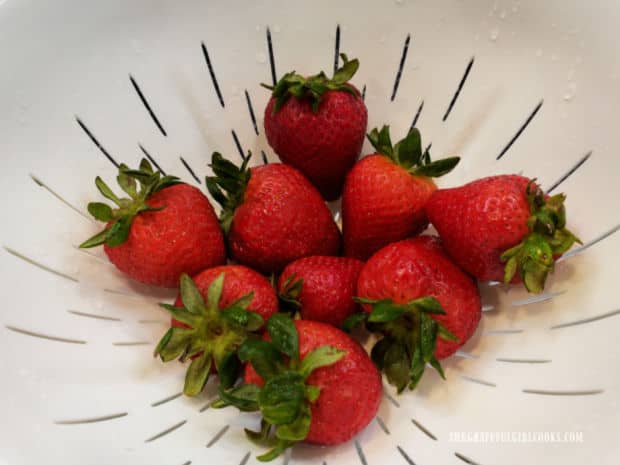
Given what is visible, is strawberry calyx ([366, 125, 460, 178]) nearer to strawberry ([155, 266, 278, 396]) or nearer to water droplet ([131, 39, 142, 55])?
strawberry ([155, 266, 278, 396])

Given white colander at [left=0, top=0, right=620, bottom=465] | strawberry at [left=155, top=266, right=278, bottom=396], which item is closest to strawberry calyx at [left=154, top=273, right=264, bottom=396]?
strawberry at [left=155, top=266, right=278, bottom=396]

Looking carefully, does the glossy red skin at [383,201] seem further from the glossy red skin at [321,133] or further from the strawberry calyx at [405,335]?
the strawberry calyx at [405,335]

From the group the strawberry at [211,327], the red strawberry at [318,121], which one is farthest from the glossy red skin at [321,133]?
the strawberry at [211,327]

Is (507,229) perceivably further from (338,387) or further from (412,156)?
(338,387)

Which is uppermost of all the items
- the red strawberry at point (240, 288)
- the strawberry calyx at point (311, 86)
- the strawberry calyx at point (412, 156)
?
the strawberry calyx at point (311, 86)

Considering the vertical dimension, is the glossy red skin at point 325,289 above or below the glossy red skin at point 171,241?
below

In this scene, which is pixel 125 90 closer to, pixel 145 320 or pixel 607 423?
pixel 145 320

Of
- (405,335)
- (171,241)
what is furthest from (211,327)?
(405,335)

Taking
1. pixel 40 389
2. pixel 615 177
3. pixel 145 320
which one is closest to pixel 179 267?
pixel 145 320
